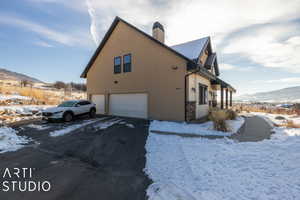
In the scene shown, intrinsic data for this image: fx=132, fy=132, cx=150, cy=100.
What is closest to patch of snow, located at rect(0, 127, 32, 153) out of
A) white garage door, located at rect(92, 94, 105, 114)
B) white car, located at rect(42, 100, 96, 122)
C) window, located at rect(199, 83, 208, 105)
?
white car, located at rect(42, 100, 96, 122)

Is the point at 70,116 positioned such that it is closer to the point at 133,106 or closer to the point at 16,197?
the point at 133,106

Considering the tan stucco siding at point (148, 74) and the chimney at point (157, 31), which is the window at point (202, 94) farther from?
the chimney at point (157, 31)

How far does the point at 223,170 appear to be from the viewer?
3.26m

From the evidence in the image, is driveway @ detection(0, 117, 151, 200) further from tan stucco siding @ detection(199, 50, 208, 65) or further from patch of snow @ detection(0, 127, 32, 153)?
tan stucco siding @ detection(199, 50, 208, 65)

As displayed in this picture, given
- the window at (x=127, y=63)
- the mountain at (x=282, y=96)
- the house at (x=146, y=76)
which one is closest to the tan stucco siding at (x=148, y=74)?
the house at (x=146, y=76)

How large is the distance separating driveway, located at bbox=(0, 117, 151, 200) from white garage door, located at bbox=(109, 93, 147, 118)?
14.2ft

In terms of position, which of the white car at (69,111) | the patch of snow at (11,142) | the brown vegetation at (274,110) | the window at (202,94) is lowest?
the patch of snow at (11,142)

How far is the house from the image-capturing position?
29.1ft

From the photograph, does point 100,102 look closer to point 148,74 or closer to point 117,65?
point 117,65

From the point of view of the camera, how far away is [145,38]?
33.2 ft

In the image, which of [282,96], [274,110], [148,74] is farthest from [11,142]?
[282,96]

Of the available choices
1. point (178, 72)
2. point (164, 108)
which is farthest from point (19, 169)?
point (178, 72)

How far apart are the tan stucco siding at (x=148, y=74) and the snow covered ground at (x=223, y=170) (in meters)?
4.39

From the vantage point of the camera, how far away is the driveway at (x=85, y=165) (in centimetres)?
253
